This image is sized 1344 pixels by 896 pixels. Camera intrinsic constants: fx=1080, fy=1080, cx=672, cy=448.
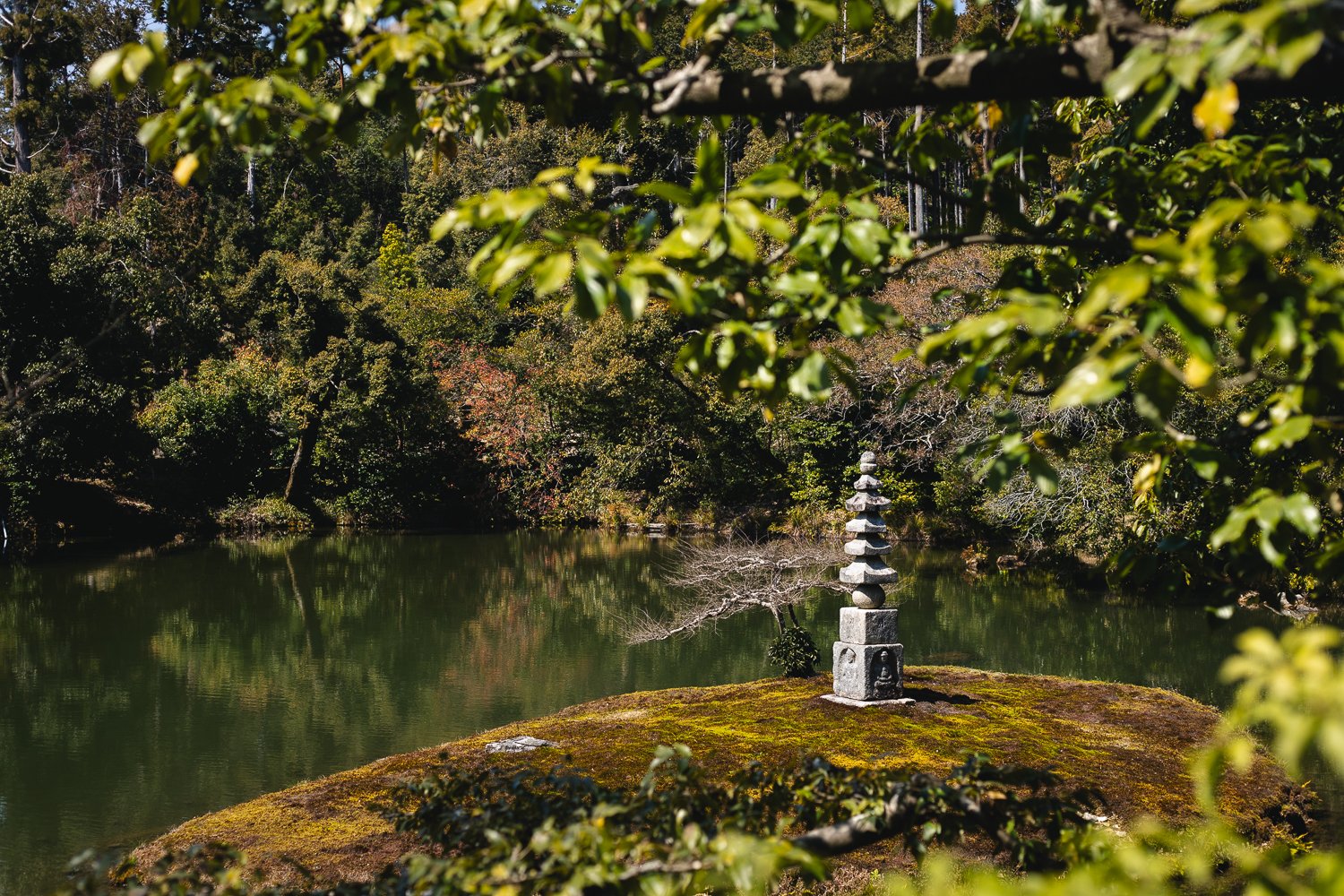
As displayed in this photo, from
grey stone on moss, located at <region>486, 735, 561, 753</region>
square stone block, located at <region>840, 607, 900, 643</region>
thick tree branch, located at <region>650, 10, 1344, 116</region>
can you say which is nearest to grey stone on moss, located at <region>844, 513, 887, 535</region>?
square stone block, located at <region>840, 607, 900, 643</region>

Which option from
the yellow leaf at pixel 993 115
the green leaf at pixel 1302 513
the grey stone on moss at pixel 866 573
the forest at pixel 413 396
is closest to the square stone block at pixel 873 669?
the grey stone on moss at pixel 866 573

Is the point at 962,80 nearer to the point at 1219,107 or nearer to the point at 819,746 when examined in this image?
the point at 1219,107

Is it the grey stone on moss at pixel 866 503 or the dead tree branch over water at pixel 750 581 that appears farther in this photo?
the dead tree branch over water at pixel 750 581

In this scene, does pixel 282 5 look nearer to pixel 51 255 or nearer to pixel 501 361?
pixel 51 255

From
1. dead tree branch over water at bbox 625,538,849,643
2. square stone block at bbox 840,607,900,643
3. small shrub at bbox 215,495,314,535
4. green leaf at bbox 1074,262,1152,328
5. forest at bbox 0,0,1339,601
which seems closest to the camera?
green leaf at bbox 1074,262,1152,328

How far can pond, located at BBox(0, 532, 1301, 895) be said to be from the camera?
306 inches

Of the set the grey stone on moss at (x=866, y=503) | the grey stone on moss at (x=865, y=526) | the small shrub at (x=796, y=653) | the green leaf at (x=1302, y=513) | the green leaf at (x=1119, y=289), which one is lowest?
the small shrub at (x=796, y=653)

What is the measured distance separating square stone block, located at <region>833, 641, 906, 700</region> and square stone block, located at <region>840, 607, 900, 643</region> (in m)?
0.04

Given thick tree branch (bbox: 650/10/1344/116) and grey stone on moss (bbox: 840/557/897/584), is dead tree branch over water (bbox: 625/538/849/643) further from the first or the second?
thick tree branch (bbox: 650/10/1344/116)

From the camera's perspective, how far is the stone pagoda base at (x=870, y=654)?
23.9ft

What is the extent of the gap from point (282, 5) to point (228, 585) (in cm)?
1545

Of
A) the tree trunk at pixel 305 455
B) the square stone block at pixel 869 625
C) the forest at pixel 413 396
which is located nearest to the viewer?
the square stone block at pixel 869 625

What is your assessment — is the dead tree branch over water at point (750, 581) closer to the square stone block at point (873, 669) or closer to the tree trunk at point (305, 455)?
the square stone block at point (873, 669)

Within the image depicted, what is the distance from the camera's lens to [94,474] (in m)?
Result: 21.1
